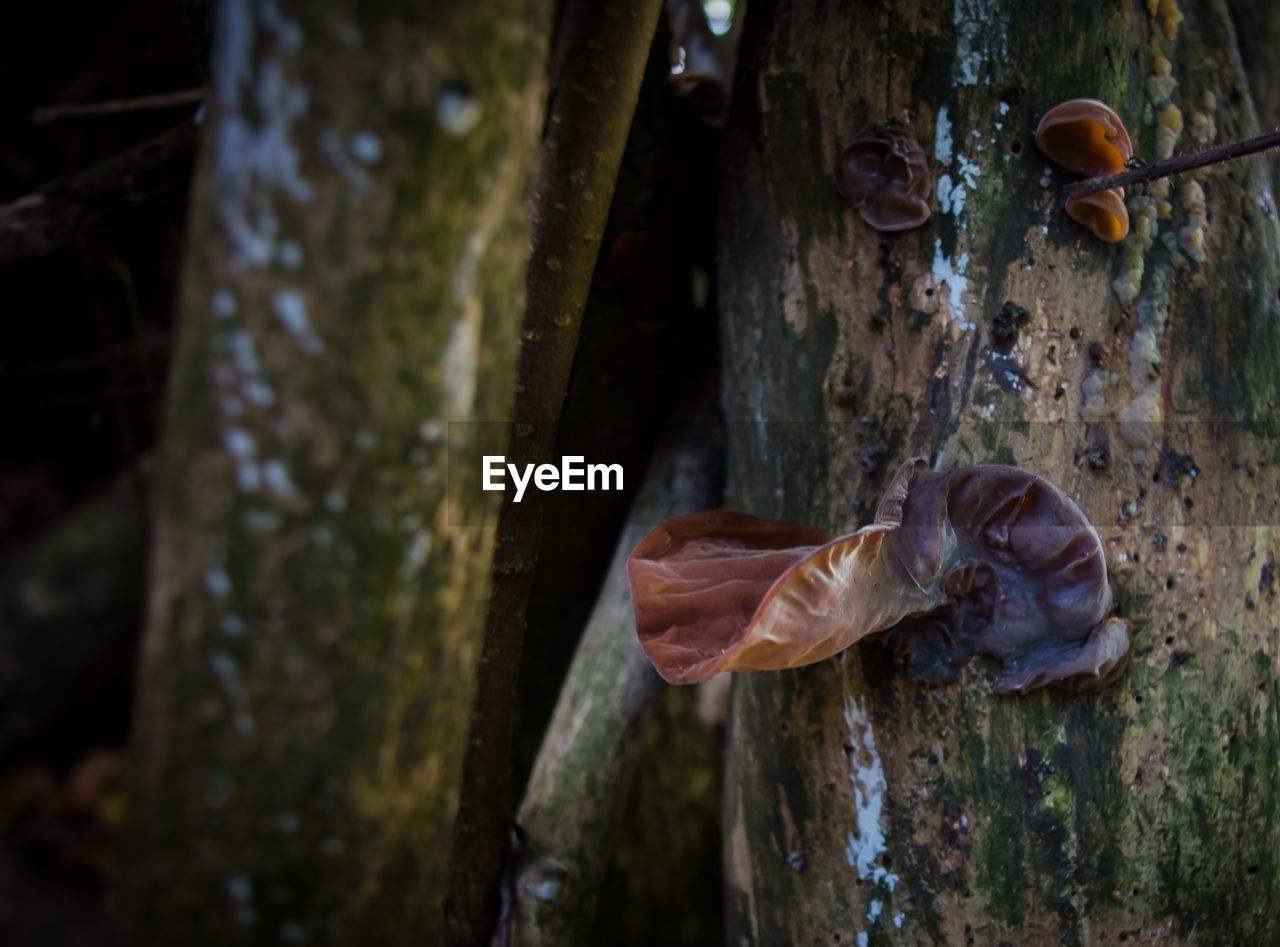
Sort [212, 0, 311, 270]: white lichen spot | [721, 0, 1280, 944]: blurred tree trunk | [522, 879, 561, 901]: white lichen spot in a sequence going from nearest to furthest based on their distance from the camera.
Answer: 1. [212, 0, 311, 270]: white lichen spot
2. [721, 0, 1280, 944]: blurred tree trunk
3. [522, 879, 561, 901]: white lichen spot

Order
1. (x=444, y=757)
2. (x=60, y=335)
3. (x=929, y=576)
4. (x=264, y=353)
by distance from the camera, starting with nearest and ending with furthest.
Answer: (x=264, y=353)
(x=444, y=757)
(x=929, y=576)
(x=60, y=335)

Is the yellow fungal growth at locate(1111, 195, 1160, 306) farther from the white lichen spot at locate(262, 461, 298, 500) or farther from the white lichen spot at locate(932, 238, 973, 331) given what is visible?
the white lichen spot at locate(262, 461, 298, 500)

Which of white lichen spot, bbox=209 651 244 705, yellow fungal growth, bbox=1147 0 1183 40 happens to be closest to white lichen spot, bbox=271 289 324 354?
white lichen spot, bbox=209 651 244 705

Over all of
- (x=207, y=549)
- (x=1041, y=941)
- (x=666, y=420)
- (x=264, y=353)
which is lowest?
(x=1041, y=941)

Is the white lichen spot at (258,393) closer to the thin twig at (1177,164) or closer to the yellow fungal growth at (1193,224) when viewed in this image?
the thin twig at (1177,164)

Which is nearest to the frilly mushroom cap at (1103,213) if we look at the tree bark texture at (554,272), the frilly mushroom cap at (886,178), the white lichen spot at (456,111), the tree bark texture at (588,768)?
the frilly mushroom cap at (886,178)

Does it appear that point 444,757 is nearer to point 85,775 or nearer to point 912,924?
point 912,924

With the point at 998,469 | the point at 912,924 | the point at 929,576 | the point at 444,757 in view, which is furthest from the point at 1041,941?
the point at 444,757
